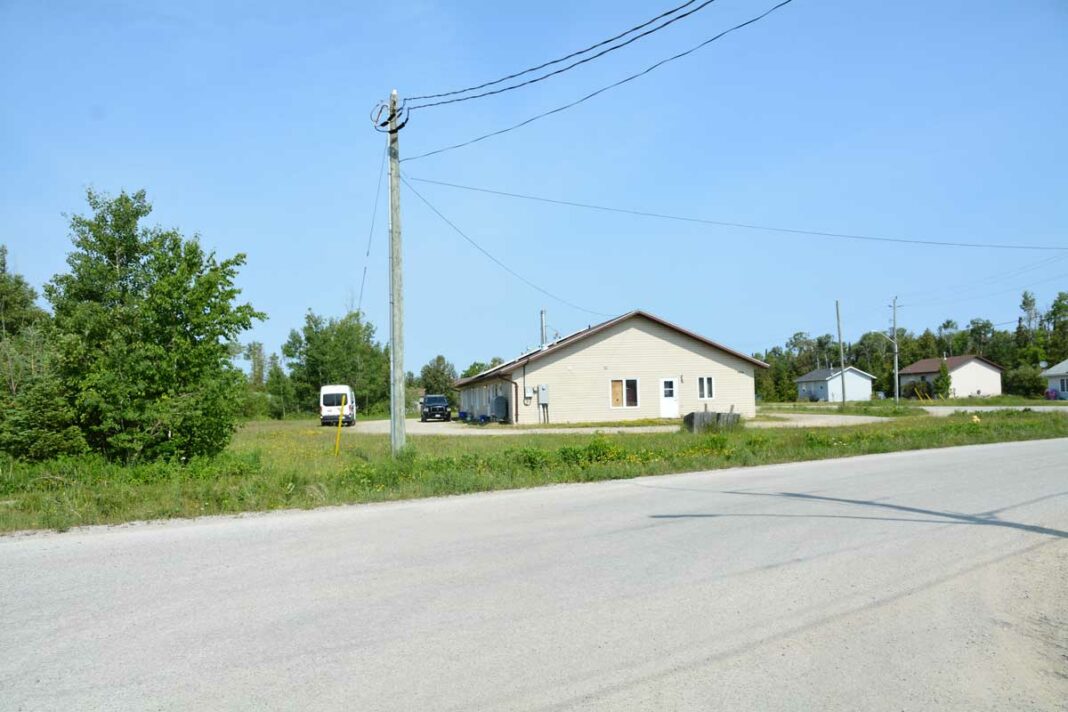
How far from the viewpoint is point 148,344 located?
44.1 feet

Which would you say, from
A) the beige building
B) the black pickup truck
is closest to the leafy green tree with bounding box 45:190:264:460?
the beige building

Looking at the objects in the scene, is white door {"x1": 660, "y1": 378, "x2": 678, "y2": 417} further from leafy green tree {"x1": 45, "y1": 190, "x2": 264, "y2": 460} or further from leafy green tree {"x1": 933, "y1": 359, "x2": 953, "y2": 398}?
leafy green tree {"x1": 933, "y1": 359, "x2": 953, "y2": 398}

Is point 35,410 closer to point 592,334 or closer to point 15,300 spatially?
point 592,334

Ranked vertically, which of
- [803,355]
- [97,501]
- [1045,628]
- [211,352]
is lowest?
[1045,628]

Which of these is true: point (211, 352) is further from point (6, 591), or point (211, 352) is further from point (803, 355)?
point (803, 355)

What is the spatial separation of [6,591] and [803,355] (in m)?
133

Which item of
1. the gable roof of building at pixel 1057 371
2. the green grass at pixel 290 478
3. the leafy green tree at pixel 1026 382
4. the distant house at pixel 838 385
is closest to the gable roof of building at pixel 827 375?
the distant house at pixel 838 385

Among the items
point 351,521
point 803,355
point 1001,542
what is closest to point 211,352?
point 351,521

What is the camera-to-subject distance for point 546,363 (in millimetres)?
38625

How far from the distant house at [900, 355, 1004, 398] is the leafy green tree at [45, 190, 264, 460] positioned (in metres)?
84.1

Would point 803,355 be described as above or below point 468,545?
above

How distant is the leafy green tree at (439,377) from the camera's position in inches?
3799

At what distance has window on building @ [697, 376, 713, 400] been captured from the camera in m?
40.6

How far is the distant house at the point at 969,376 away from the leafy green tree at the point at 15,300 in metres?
82.5
